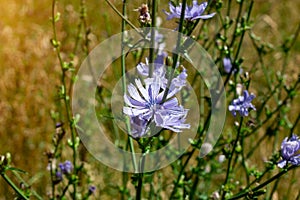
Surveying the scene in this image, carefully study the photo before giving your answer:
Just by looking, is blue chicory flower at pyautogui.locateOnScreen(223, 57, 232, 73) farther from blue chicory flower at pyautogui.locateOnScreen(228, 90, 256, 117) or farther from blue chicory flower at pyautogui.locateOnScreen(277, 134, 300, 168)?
blue chicory flower at pyautogui.locateOnScreen(277, 134, 300, 168)

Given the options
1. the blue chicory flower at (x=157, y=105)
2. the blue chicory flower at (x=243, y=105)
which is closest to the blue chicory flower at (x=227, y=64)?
the blue chicory flower at (x=243, y=105)

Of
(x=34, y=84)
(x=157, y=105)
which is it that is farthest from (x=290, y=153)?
(x=34, y=84)

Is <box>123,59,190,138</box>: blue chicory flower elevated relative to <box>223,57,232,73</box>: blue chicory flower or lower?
lower

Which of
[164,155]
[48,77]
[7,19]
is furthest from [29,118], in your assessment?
[164,155]

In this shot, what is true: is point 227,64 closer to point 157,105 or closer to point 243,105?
point 243,105

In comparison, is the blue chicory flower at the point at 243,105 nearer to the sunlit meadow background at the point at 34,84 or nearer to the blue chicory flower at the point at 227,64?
the blue chicory flower at the point at 227,64

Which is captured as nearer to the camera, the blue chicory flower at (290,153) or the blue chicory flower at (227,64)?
the blue chicory flower at (290,153)

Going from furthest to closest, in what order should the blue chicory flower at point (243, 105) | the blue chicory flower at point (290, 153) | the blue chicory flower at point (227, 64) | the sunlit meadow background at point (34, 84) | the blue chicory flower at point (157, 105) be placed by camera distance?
the sunlit meadow background at point (34, 84) → the blue chicory flower at point (227, 64) → the blue chicory flower at point (243, 105) → the blue chicory flower at point (290, 153) → the blue chicory flower at point (157, 105)

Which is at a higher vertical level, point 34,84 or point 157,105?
point 34,84

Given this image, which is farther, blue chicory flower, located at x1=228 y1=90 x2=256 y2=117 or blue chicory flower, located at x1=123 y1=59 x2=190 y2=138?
blue chicory flower, located at x1=228 y1=90 x2=256 y2=117

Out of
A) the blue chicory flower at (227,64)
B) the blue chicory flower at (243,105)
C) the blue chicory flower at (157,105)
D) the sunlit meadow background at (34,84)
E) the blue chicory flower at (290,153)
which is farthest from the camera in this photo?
the sunlit meadow background at (34,84)

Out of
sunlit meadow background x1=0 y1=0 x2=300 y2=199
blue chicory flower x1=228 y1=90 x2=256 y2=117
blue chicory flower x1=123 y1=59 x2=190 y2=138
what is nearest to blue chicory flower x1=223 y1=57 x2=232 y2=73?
blue chicory flower x1=228 y1=90 x2=256 y2=117

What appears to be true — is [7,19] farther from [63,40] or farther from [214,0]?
[214,0]
